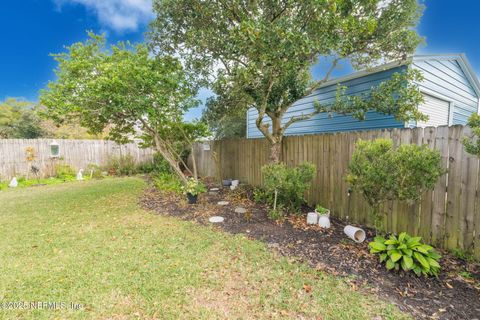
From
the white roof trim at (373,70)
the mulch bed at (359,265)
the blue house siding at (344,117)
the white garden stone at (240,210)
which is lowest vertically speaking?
the mulch bed at (359,265)

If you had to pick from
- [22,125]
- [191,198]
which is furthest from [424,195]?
[22,125]

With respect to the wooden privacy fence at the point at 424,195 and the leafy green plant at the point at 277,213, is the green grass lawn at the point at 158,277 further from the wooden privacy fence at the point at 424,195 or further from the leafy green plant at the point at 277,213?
the wooden privacy fence at the point at 424,195

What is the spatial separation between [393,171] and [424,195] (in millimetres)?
917

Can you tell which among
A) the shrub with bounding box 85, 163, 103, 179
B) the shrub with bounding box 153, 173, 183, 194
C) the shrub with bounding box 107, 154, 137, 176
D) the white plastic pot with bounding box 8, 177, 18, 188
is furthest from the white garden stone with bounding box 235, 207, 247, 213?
the white plastic pot with bounding box 8, 177, 18, 188

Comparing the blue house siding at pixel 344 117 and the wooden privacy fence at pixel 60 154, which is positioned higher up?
the blue house siding at pixel 344 117

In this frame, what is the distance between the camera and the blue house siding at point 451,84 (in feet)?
19.9

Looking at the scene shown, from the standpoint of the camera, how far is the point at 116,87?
14.7 feet

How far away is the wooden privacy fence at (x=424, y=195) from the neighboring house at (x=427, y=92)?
Answer: 2.37 meters

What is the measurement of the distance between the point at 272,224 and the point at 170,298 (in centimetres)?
237

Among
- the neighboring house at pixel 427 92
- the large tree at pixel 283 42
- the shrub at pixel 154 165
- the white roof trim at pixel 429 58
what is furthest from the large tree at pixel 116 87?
the shrub at pixel 154 165

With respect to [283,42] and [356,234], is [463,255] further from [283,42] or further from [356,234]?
[283,42]

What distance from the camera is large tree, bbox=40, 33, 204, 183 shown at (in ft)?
14.8

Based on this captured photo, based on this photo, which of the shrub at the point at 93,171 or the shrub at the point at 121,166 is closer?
the shrub at the point at 93,171

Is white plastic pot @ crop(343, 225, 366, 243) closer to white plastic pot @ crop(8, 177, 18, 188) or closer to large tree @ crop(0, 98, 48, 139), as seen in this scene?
white plastic pot @ crop(8, 177, 18, 188)
